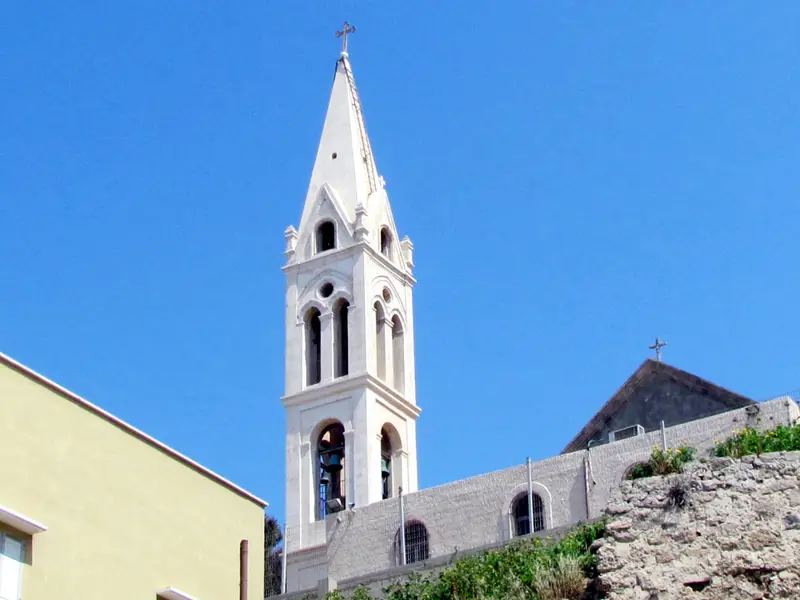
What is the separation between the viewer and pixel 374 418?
4481 centimetres

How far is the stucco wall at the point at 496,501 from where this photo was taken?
34750 millimetres

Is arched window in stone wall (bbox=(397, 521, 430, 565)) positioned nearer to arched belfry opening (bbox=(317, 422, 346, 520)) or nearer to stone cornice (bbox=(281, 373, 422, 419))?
arched belfry opening (bbox=(317, 422, 346, 520))

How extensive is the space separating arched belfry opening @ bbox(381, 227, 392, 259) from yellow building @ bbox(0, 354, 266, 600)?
93.8 feet

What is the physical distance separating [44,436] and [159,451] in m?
1.98

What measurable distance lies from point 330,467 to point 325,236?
288 inches

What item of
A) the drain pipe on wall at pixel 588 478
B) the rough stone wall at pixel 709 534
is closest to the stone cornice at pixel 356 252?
the drain pipe on wall at pixel 588 478

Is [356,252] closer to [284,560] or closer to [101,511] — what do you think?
[284,560]

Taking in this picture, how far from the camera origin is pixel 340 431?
45438 millimetres

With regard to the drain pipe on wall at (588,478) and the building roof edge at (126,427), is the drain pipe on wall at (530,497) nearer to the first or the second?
the drain pipe on wall at (588,478)

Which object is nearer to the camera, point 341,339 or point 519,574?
point 519,574

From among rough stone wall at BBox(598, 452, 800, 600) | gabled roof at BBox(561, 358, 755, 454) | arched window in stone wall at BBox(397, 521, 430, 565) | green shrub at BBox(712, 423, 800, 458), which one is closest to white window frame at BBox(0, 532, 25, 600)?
→ rough stone wall at BBox(598, 452, 800, 600)

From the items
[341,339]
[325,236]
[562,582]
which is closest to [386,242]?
[325,236]

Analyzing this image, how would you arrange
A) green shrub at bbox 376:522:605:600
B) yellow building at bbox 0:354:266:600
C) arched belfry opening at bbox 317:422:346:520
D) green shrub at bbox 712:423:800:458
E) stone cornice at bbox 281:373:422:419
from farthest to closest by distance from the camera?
stone cornice at bbox 281:373:422:419
arched belfry opening at bbox 317:422:346:520
green shrub at bbox 712:423:800:458
green shrub at bbox 376:522:605:600
yellow building at bbox 0:354:266:600

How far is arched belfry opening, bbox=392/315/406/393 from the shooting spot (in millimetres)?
47219
